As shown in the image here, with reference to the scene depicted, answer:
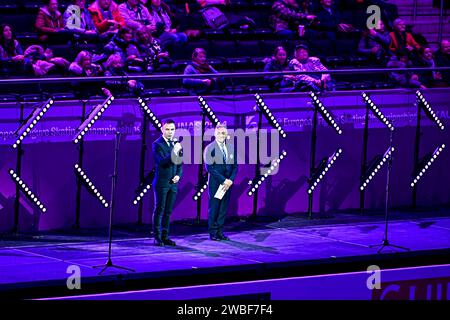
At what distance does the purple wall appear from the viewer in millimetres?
16156

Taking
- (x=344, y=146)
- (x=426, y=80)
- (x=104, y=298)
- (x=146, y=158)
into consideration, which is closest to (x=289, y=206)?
(x=344, y=146)

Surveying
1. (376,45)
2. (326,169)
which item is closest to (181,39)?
(326,169)

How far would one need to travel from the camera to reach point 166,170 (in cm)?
1528

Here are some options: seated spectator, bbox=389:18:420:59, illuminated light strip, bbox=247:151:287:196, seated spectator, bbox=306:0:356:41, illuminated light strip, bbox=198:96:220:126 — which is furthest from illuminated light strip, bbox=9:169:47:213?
seated spectator, bbox=389:18:420:59

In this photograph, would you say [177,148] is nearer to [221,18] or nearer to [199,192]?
[199,192]

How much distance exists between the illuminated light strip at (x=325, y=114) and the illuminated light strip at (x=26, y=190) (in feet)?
13.9

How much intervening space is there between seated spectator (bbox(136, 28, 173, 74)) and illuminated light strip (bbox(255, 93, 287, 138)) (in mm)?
1721

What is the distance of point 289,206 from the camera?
1798cm

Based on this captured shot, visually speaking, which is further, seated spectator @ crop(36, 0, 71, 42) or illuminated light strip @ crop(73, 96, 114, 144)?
seated spectator @ crop(36, 0, 71, 42)

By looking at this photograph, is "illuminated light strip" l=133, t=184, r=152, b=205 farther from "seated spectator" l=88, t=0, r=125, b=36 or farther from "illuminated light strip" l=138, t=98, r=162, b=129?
"seated spectator" l=88, t=0, r=125, b=36

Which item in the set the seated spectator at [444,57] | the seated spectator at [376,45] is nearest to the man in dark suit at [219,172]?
the seated spectator at [376,45]

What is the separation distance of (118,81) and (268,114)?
216 cm

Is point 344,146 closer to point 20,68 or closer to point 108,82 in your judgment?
point 108,82

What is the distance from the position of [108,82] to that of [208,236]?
2.57m
